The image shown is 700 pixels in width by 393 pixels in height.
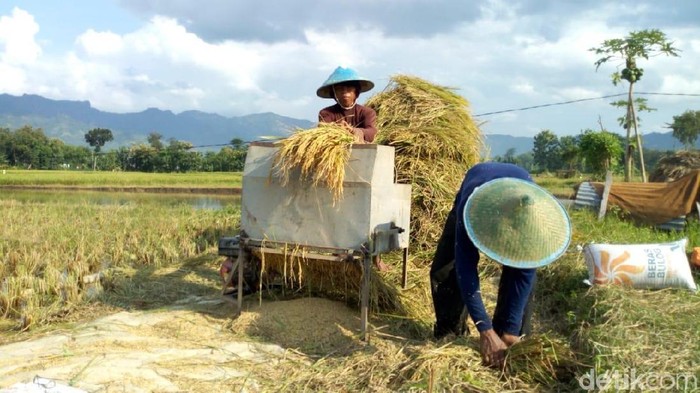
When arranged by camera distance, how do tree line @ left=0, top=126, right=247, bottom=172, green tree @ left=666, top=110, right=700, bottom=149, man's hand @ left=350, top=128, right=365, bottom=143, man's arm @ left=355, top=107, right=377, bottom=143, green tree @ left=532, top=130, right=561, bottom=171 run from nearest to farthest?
man's hand @ left=350, top=128, right=365, bottom=143, man's arm @ left=355, top=107, right=377, bottom=143, green tree @ left=666, top=110, right=700, bottom=149, tree line @ left=0, top=126, right=247, bottom=172, green tree @ left=532, top=130, right=561, bottom=171

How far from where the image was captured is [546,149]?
218 ft

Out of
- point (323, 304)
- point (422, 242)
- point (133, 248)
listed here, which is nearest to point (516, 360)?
point (323, 304)

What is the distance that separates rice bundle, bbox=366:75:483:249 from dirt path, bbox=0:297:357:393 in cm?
138

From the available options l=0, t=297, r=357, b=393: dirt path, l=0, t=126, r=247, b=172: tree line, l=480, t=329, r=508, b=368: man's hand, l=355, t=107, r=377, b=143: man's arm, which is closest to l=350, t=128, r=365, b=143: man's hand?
l=355, t=107, r=377, b=143: man's arm

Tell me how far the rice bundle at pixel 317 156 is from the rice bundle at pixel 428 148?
1.39 meters

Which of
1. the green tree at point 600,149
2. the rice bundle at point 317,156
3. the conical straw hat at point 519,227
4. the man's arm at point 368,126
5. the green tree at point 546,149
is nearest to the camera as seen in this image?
the conical straw hat at point 519,227

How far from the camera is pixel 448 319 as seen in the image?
3.63 metres

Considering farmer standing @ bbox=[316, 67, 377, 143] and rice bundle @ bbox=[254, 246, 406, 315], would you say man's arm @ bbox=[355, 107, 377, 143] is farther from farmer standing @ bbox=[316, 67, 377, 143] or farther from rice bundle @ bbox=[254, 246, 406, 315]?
rice bundle @ bbox=[254, 246, 406, 315]

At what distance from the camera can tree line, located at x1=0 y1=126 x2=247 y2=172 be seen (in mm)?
55812

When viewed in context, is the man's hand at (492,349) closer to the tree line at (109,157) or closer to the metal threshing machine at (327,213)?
the metal threshing machine at (327,213)

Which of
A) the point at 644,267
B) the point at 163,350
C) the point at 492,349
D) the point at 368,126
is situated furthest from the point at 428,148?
the point at 163,350

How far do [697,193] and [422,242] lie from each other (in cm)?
506

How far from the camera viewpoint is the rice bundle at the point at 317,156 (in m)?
3.76

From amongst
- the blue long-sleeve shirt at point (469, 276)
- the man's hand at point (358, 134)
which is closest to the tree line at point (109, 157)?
the man's hand at point (358, 134)
